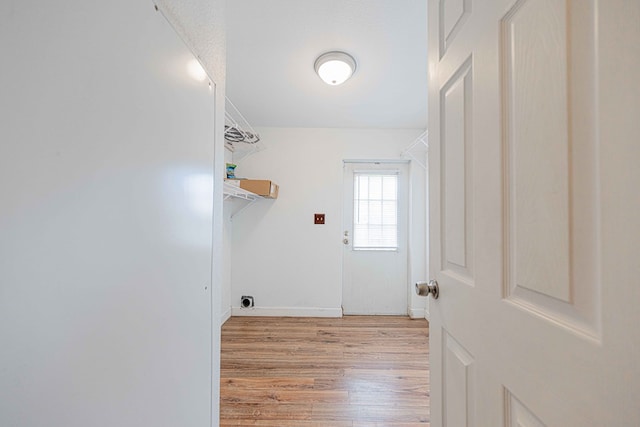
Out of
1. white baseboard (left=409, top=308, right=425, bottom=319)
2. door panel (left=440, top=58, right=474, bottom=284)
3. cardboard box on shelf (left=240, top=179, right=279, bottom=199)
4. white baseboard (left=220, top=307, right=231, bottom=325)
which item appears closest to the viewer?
door panel (left=440, top=58, right=474, bottom=284)

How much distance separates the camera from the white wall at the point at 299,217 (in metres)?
3.03

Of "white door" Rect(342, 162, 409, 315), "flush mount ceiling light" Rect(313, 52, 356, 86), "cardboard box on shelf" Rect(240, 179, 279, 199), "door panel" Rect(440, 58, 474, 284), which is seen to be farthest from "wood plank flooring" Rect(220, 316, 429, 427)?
"flush mount ceiling light" Rect(313, 52, 356, 86)

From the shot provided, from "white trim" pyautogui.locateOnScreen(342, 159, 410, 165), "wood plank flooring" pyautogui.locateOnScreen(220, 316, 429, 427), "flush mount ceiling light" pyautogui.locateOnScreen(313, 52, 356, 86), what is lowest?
"wood plank flooring" pyautogui.locateOnScreen(220, 316, 429, 427)

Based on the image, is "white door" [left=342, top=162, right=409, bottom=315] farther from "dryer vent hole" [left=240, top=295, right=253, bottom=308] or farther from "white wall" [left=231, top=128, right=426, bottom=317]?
"dryer vent hole" [left=240, top=295, right=253, bottom=308]

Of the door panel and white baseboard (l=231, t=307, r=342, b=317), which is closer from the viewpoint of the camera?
the door panel

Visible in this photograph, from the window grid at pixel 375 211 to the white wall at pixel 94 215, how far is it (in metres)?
2.49

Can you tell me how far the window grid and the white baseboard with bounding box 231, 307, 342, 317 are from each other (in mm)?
801

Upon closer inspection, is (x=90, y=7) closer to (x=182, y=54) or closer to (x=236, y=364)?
(x=182, y=54)

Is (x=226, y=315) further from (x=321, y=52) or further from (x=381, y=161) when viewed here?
(x=321, y=52)

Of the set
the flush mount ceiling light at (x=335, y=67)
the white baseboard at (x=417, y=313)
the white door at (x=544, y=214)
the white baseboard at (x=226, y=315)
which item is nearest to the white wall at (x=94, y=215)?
the white door at (x=544, y=214)

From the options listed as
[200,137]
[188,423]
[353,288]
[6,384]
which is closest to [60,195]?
[6,384]

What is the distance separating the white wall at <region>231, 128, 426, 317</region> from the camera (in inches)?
119

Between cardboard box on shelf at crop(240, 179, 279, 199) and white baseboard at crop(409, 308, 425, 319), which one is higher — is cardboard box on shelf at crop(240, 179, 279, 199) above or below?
above

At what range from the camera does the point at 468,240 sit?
2.18 feet
